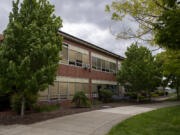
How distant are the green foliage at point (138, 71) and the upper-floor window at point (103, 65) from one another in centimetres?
282

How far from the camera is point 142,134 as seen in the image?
20.9ft

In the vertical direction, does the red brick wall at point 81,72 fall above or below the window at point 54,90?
above

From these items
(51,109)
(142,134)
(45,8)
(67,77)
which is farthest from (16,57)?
(67,77)

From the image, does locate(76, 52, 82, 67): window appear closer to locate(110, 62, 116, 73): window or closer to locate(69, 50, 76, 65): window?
locate(69, 50, 76, 65): window

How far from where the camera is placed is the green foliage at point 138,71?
20641 mm

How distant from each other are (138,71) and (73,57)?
7.80m

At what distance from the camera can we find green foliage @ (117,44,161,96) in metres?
20.6

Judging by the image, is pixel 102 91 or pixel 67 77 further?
pixel 102 91

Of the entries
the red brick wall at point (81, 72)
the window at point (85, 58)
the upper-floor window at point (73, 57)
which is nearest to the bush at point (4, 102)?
the red brick wall at point (81, 72)

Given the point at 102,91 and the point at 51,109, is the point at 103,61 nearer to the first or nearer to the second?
the point at 102,91

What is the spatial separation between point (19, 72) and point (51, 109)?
18.8ft

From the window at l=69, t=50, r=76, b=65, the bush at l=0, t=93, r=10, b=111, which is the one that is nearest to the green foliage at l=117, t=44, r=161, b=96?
the window at l=69, t=50, r=76, b=65

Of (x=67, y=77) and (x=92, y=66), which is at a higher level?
(x=92, y=66)

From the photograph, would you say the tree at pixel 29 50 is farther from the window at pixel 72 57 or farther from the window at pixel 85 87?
the window at pixel 85 87
